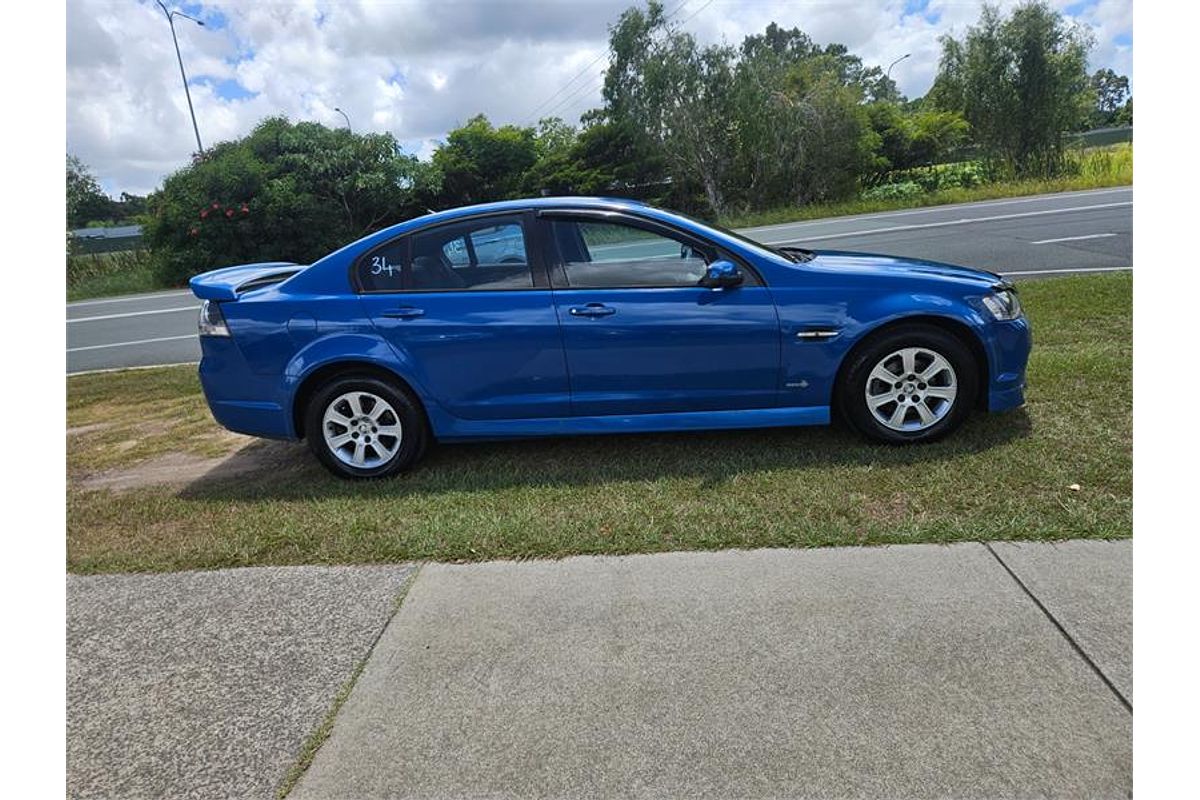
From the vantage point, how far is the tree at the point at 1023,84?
24.7 metres

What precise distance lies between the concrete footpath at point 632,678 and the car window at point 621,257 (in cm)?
174

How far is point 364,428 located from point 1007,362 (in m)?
3.83

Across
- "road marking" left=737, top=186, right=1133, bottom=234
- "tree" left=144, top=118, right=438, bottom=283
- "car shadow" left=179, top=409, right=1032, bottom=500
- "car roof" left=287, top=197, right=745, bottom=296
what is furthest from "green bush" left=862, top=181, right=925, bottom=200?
"car roof" left=287, top=197, right=745, bottom=296

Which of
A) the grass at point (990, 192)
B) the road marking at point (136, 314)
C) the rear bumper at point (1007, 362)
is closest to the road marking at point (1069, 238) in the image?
the rear bumper at point (1007, 362)

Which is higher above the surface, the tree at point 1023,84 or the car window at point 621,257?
the tree at point 1023,84

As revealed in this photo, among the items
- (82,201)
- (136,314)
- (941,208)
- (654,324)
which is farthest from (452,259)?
(82,201)

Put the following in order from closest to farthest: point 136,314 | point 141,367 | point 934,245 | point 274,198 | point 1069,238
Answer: point 141,367 < point 1069,238 < point 934,245 < point 136,314 < point 274,198

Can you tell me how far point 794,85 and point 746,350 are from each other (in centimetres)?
2544

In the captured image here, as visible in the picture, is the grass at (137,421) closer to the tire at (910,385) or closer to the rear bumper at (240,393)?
the rear bumper at (240,393)

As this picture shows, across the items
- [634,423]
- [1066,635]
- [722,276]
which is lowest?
[1066,635]

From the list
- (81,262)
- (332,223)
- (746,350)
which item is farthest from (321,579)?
(81,262)

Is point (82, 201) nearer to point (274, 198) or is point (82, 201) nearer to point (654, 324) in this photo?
point (274, 198)

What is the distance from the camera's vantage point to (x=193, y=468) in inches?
215

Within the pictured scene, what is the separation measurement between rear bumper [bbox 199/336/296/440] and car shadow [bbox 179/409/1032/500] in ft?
1.29
